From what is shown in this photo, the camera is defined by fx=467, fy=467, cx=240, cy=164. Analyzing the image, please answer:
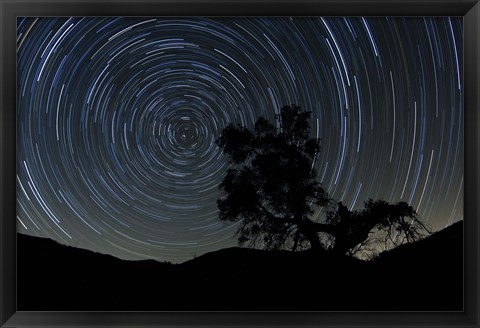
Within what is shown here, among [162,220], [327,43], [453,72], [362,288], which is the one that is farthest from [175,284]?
[453,72]

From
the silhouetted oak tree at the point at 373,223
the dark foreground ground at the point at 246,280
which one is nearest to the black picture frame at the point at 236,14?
the dark foreground ground at the point at 246,280

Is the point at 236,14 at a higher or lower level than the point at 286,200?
higher

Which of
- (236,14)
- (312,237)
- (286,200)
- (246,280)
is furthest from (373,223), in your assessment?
(236,14)

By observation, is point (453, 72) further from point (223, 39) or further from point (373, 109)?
point (223, 39)

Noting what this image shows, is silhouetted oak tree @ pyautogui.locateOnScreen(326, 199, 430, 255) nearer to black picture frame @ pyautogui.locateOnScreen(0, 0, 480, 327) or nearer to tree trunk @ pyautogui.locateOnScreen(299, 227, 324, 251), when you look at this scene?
tree trunk @ pyautogui.locateOnScreen(299, 227, 324, 251)

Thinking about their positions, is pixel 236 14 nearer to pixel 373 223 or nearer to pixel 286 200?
pixel 286 200

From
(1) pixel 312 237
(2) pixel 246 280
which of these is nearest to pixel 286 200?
(1) pixel 312 237

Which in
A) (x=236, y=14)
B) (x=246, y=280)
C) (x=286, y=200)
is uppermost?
(x=236, y=14)
